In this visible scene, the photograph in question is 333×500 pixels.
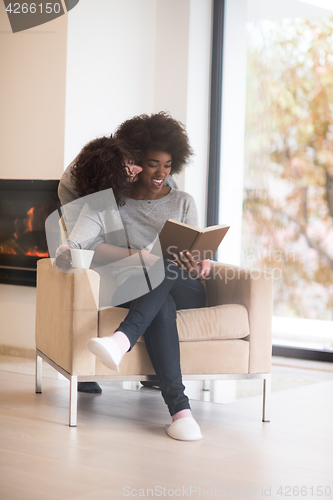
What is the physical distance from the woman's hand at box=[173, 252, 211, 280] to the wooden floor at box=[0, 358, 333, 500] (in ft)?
Result: 1.86

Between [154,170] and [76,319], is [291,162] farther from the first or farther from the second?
[76,319]

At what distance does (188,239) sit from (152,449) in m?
0.76

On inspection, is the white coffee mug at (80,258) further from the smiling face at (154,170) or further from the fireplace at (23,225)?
the fireplace at (23,225)

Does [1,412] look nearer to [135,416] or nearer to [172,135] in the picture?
[135,416]

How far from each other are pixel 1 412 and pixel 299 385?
151 cm

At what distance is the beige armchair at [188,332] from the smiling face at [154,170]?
50cm

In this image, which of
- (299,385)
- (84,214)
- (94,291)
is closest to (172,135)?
(84,214)

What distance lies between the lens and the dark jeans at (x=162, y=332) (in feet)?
6.51

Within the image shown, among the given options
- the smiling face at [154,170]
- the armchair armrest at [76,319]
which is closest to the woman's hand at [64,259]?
the armchair armrest at [76,319]

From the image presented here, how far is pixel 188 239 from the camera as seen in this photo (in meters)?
2.13

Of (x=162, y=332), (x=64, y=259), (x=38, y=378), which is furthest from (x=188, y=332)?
(x=38, y=378)

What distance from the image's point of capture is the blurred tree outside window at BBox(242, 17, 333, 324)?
12.0ft

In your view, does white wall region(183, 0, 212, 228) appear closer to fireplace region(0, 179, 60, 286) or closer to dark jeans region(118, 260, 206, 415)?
fireplace region(0, 179, 60, 286)

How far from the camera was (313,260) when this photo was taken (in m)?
3.72
